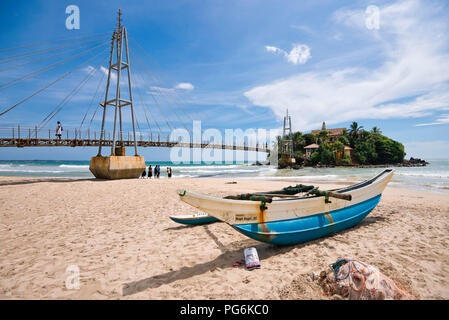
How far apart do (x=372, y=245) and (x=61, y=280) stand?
6217 millimetres

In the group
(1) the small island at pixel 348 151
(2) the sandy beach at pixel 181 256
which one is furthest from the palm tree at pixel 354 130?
(2) the sandy beach at pixel 181 256

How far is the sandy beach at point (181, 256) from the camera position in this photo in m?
3.00

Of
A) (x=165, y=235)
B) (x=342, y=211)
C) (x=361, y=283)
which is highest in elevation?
(x=342, y=211)

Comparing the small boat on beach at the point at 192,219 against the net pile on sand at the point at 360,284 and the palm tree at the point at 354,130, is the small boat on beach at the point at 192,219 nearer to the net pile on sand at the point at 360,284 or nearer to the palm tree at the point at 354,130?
the net pile on sand at the point at 360,284

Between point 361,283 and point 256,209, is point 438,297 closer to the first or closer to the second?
point 361,283

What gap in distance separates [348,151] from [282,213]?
6892 centimetres

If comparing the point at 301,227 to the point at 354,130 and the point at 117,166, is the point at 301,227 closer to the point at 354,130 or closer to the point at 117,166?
the point at 117,166

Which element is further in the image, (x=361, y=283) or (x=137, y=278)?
A: (x=137, y=278)

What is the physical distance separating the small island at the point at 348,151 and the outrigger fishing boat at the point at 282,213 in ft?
173

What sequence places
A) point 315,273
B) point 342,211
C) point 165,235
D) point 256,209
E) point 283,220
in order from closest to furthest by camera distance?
point 315,273 → point 256,209 → point 283,220 → point 342,211 → point 165,235

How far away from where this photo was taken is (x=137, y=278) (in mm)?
3318

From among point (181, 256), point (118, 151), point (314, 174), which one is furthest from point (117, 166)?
point (314, 174)

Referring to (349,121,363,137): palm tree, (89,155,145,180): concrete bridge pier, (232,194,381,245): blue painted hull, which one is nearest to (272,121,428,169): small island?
(349,121,363,137): palm tree

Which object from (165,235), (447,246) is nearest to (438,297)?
(447,246)
